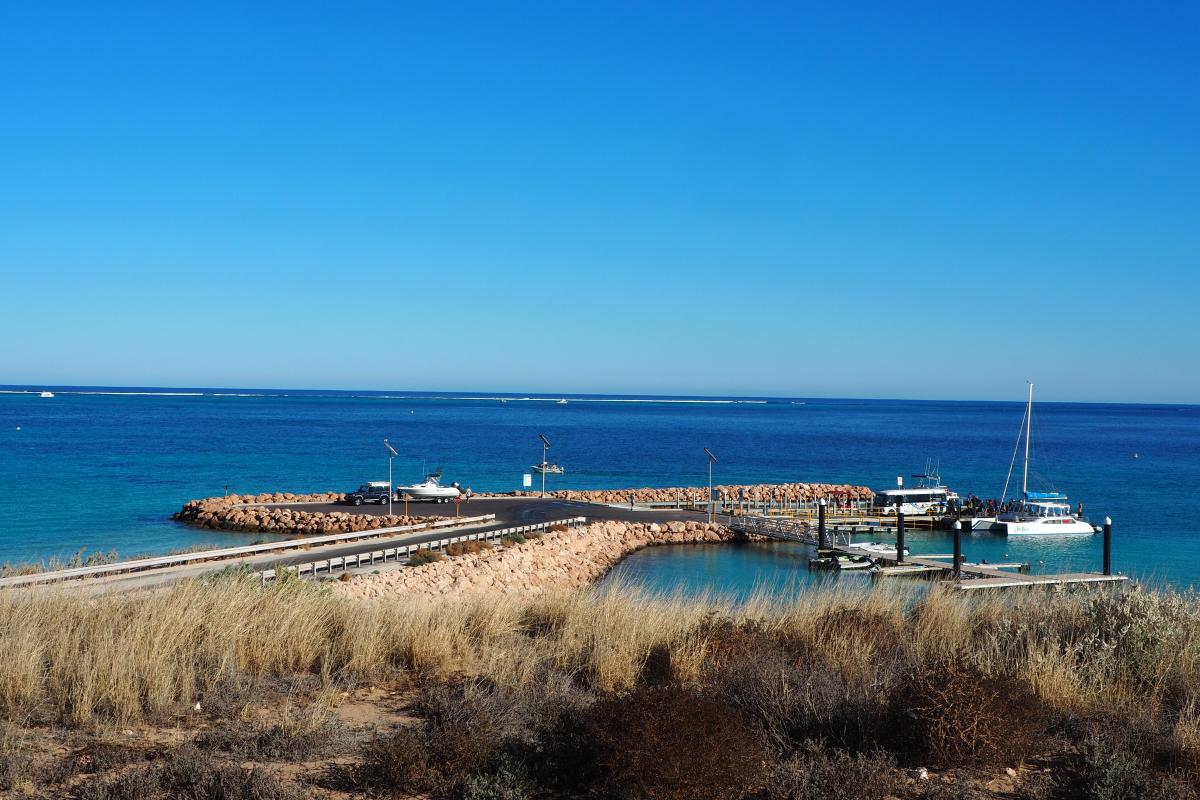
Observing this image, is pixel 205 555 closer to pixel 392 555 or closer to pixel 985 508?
pixel 392 555

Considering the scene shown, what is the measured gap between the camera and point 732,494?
57000 mm

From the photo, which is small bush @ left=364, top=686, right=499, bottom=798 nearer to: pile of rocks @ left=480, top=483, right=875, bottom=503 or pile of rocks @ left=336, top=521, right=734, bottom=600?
pile of rocks @ left=336, top=521, right=734, bottom=600

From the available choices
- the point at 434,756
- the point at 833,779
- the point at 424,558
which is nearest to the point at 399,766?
the point at 434,756

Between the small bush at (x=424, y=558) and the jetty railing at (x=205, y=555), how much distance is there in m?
4.36

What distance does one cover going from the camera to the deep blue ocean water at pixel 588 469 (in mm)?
37250

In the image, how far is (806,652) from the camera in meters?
9.85

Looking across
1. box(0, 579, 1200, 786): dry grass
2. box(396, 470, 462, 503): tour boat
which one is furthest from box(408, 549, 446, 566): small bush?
box(396, 470, 462, 503): tour boat

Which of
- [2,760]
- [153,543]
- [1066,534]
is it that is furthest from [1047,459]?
[2,760]

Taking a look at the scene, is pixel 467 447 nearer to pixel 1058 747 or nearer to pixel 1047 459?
pixel 1047 459

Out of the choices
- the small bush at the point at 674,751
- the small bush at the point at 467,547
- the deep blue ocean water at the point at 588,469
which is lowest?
the deep blue ocean water at the point at 588,469

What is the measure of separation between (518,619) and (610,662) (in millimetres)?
2930

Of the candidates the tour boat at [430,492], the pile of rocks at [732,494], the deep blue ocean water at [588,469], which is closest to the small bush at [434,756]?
the deep blue ocean water at [588,469]

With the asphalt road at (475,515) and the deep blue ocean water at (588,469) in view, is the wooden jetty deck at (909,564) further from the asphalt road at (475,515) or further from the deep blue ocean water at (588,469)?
the asphalt road at (475,515)

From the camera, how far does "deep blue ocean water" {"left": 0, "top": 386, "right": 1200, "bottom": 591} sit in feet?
122
